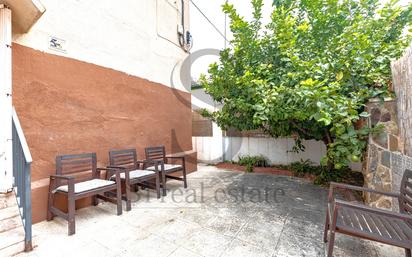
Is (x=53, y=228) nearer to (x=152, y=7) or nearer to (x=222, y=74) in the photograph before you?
(x=222, y=74)

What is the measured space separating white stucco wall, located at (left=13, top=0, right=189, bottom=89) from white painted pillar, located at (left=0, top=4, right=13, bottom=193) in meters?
0.38

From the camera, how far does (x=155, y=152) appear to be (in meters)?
4.08

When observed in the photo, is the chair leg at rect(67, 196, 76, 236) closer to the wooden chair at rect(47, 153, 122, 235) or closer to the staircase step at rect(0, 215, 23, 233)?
the wooden chair at rect(47, 153, 122, 235)

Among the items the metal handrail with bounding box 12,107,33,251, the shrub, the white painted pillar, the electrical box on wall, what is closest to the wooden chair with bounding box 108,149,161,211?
the metal handrail with bounding box 12,107,33,251

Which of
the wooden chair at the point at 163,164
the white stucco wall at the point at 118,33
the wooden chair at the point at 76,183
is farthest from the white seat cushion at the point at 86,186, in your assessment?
the white stucco wall at the point at 118,33

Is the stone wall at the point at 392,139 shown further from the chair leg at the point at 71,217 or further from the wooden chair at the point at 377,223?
the chair leg at the point at 71,217

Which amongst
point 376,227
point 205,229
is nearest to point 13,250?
point 205,229

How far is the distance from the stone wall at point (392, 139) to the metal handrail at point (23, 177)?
4024 mm

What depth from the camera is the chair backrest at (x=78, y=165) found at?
8.63 ft

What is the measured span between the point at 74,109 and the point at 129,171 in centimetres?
129

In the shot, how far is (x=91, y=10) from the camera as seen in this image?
10.1 ft

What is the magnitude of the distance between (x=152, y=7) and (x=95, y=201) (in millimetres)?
4203

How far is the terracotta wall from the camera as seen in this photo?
7.95 ft

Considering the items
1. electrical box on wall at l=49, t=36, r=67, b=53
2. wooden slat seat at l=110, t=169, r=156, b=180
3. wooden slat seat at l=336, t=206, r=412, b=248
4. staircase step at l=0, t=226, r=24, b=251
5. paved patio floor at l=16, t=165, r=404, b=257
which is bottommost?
paved patio floor at l=16, t=165, r=404, b=257
